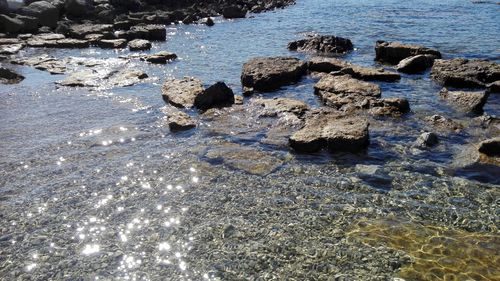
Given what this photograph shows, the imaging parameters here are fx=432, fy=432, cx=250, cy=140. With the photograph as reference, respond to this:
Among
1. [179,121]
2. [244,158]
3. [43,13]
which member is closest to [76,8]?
[43,13]

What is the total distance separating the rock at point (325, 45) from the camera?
76.4 feet

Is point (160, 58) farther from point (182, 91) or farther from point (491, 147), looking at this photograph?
point (491, 147)

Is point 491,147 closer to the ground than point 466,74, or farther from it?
closer to the ground

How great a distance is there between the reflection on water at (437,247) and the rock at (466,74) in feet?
33.6

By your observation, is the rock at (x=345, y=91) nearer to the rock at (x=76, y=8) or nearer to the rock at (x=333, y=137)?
the rock at (x=333, y=137)

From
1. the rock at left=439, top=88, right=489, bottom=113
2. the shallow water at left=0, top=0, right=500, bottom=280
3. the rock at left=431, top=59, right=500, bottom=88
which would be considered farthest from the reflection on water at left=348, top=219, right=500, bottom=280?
the rock at left=431, top=59, right=500, bottom=88

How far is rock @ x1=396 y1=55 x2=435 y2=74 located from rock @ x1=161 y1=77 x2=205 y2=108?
8807 millimetres

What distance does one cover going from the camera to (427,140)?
37.6 feet

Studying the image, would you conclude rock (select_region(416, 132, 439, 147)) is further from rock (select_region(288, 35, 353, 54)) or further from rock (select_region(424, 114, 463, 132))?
rock (select_region(288, 35, 353, 54))

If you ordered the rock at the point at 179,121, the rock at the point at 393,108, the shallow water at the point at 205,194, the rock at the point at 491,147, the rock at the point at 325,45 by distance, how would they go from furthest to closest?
the rock at the point at 325,45
the rock at the point at 393,108
the rock at the point at 179,121
the rock at the point at 491,147
the shallow water at the point at 205,194

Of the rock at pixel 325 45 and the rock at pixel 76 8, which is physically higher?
the rock at pixel 76 8

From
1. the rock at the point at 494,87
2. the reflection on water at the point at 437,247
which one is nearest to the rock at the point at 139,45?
the rock at the point at 494,87

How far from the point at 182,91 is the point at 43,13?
21.6m

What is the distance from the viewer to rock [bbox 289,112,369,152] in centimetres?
1144
